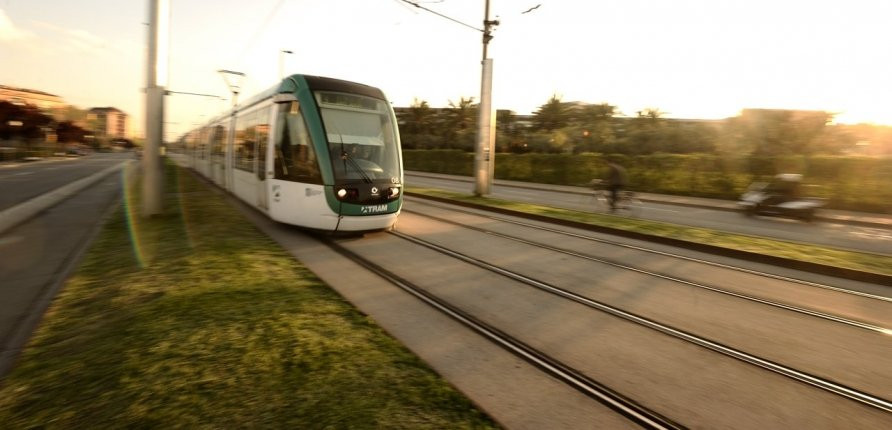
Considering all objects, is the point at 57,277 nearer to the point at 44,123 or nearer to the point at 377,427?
the point at 377,427

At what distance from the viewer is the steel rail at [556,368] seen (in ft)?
9.75

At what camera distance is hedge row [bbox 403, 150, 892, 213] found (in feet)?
60.5

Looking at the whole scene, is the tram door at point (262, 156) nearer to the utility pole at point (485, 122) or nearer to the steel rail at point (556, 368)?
the steel rail at point (556, 368)

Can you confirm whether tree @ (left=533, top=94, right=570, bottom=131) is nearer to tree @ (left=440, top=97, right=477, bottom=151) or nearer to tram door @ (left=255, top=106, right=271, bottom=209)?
tree @ (left=440, top=97, right=477, bottom=151)

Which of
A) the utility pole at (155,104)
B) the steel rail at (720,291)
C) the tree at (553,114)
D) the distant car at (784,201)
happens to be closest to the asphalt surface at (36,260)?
the utility pole at (155,104)

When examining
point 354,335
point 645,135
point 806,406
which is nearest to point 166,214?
point 354,335

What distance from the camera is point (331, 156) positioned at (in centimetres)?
787

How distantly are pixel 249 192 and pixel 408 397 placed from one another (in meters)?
9.58

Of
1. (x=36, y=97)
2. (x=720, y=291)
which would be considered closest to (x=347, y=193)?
(x=720, y=291)

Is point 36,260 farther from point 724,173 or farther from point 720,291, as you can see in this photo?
point 724,173

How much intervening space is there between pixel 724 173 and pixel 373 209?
2068 cm

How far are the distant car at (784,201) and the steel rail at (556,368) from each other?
1604 cm

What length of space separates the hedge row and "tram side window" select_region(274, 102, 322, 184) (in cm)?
2110

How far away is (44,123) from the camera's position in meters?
68.5
